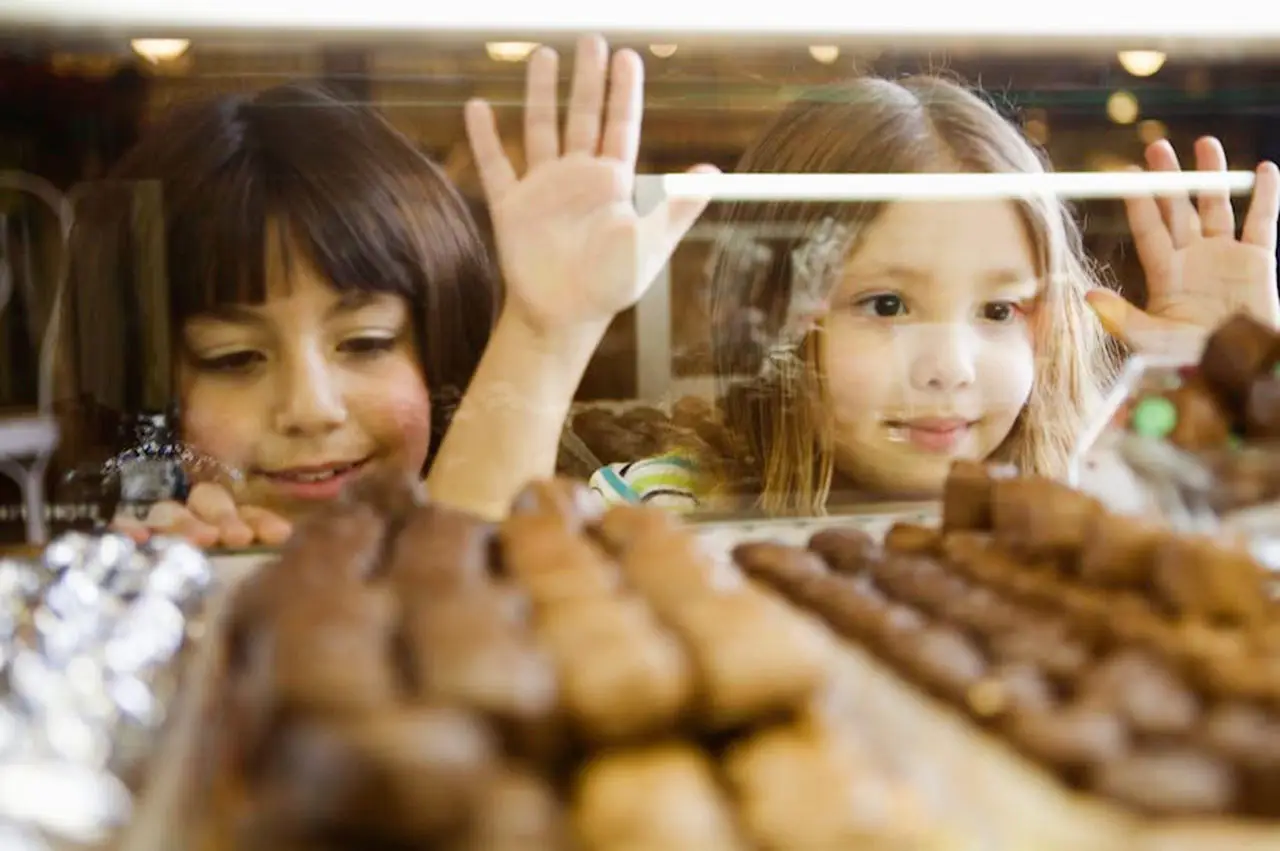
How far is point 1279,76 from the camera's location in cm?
151

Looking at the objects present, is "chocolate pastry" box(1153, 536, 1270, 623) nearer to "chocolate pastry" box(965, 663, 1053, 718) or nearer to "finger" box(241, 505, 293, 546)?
"chocolate pastry" box(965, 663, 1053, 718)

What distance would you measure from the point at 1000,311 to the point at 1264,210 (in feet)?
1.20

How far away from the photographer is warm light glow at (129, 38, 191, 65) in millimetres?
1277

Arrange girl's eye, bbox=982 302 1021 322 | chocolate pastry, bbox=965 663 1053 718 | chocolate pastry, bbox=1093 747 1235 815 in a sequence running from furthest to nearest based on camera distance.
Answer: girl's eye, bbox=982 302 1021 322 → chocolate pastry, bbox=965 663 1053 718 → chocolate pastry, bbox=1093 747 1235 815

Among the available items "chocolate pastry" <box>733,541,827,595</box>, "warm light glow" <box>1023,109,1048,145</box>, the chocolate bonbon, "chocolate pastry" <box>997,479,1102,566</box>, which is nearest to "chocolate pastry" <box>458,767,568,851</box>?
the chocolate bonbon

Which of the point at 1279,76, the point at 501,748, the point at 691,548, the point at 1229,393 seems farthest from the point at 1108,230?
the point at 501,748

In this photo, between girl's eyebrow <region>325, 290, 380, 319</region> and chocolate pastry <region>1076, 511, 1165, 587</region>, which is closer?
chocolate pastry <region>1076, 511, 1165, 587</region>

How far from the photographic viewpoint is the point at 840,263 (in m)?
1.44

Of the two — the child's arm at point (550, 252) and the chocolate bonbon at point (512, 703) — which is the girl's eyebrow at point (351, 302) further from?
the chocolate bonbon at point (512, 703)

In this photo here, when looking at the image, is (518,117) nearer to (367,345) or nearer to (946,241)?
(367,345)

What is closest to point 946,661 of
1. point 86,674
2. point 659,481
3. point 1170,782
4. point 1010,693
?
point 1010,693

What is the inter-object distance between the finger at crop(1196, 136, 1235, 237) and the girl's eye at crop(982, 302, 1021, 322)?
267 mm

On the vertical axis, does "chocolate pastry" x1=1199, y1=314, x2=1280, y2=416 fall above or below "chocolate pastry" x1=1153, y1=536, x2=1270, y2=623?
above

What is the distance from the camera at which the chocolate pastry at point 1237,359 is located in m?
1.05
